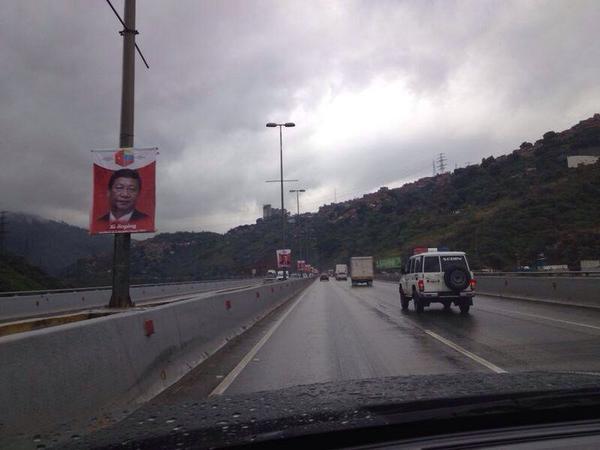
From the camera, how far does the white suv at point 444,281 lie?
1992 cm

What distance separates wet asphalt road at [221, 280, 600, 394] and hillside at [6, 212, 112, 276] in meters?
30.7

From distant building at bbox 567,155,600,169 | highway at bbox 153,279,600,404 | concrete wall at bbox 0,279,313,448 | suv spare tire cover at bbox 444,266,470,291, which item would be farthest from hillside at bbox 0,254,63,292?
distant building at bbox 567,155,600,169

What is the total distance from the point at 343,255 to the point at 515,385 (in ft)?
443

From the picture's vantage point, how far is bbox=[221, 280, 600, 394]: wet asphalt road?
9.01 meters

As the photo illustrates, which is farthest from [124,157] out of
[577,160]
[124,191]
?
[577,160]

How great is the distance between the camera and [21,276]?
144 feet

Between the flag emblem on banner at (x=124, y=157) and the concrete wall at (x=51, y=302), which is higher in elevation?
the flag emblem on banner at (x=124, y=157)

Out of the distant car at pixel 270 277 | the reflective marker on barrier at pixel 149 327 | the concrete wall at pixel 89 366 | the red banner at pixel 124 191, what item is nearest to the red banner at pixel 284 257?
the distant car at pixel 270 277

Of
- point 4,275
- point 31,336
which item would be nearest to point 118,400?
point 31,336

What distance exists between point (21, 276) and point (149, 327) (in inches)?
1592

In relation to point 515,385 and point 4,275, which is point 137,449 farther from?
point 4,275

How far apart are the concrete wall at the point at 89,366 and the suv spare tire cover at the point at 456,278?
1133 centimetres

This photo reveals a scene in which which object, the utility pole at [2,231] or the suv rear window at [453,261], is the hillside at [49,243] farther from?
the suv rear window at [453,261]

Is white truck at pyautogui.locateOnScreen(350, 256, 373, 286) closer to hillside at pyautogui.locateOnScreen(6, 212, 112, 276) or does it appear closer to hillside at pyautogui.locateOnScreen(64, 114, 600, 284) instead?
hillside at pyautogui.locateOnScreen(64, 114, 600, 284)
